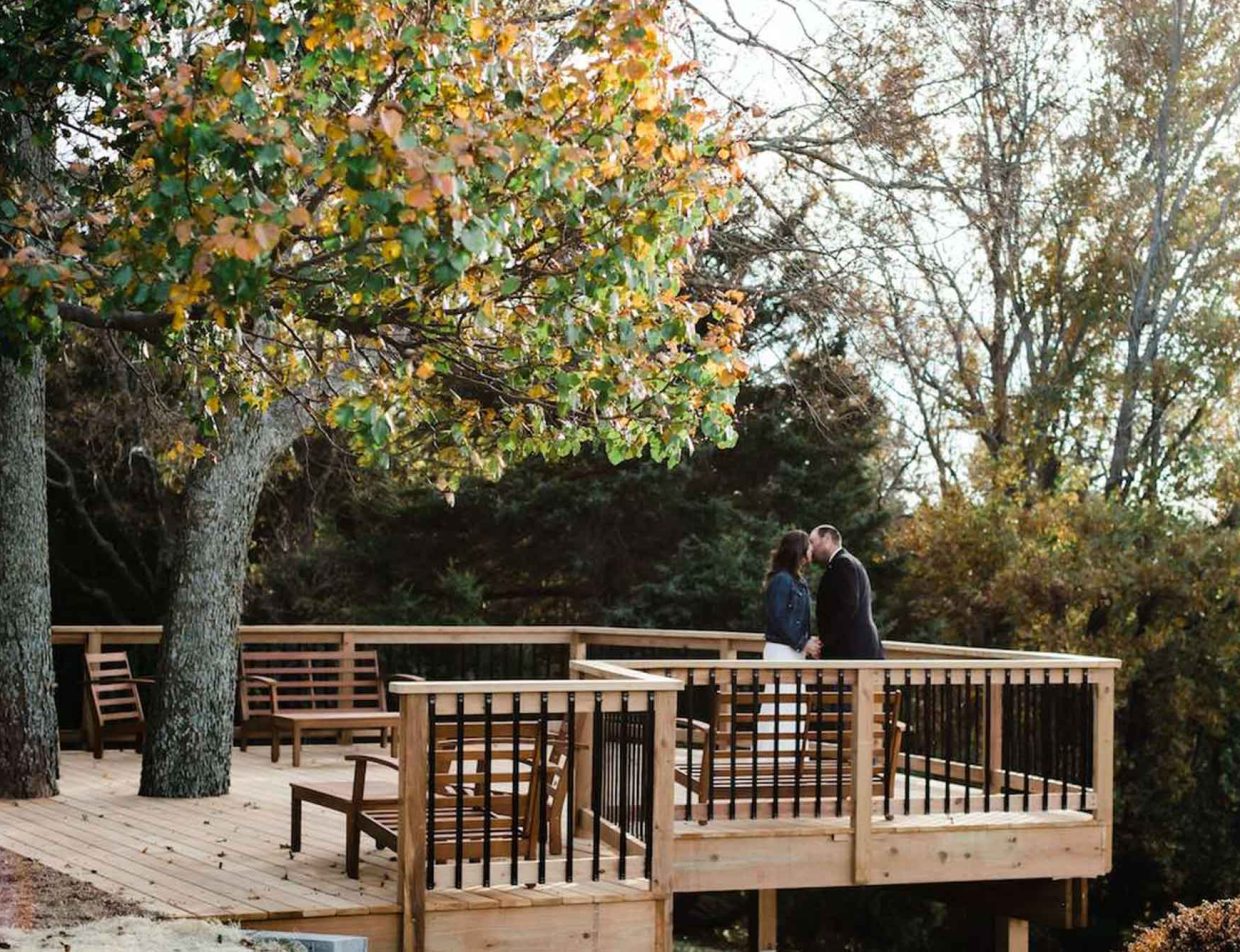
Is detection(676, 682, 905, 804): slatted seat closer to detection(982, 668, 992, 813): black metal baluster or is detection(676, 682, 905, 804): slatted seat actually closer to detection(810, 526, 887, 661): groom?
detection(810, 526, 887, 661): groom

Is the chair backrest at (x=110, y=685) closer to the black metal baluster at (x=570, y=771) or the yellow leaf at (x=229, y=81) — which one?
the black metal baluster at (x=570, y=771)

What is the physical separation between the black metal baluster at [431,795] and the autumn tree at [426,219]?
1254 mm

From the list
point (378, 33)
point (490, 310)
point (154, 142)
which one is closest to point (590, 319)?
point (490, 310)

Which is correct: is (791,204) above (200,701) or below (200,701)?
above

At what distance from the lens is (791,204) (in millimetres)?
19734

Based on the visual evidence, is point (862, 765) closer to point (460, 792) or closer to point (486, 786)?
point (486, 786)

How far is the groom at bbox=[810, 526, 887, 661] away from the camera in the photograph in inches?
394

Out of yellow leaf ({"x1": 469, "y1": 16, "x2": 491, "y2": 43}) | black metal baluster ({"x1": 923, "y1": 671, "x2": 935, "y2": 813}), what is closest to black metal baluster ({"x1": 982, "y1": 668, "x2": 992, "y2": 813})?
black metal baluster ({"x1": 923, "y1": 671, "x2": 935, "y2": 813})

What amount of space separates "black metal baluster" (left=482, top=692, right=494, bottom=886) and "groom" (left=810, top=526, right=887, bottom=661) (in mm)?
2925

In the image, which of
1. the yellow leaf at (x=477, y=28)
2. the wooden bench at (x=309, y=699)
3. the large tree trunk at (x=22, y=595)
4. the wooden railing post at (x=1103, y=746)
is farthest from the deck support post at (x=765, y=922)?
the yellow leaf at (x=477, y=28)

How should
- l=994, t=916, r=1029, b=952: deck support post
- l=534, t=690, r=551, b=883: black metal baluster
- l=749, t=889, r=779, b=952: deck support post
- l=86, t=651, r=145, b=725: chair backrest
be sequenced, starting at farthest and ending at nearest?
1. l=86, t=651, r=145, b=725: chair backrest
2. l=749, t=889, r=779, b=952: deck support post
3. l=994, t=916, r=1029, b=952: deck support post
4. l=534, t=690, r=551, b=883: black metal baluster

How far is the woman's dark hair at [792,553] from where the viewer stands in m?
9.98

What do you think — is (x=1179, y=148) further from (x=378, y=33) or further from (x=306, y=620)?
(x=378, y=33)

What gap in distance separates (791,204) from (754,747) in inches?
457
